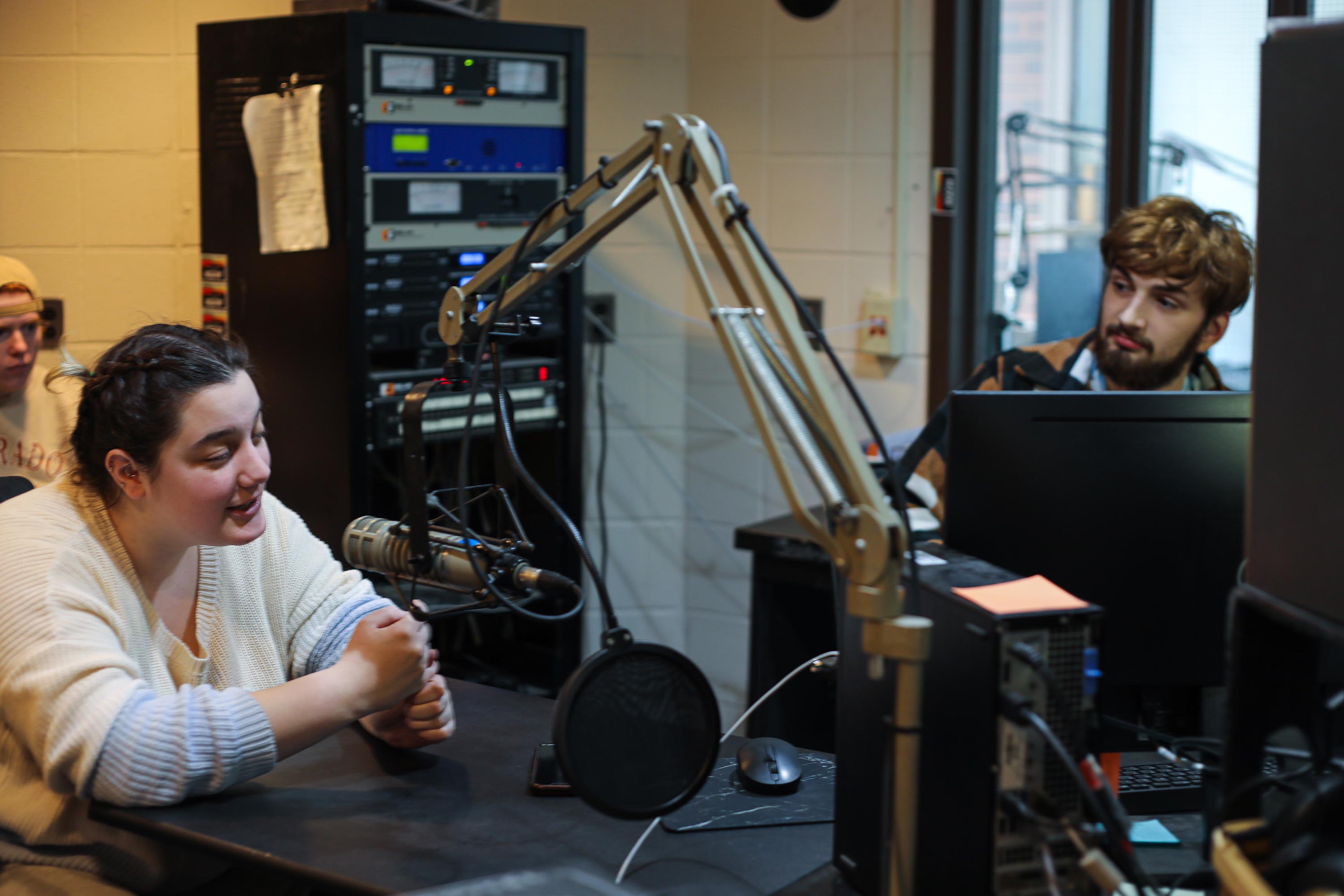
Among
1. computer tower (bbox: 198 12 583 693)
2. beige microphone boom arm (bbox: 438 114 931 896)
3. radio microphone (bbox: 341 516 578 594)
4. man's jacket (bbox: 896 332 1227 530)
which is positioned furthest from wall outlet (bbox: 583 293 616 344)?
beige microphone boom arm (bbox: 438 114 931 896)

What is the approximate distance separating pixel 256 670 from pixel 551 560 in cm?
130

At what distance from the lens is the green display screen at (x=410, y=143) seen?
247 cm

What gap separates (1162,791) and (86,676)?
3.66ft

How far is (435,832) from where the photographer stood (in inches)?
49.1

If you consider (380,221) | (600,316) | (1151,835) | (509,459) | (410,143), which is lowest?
(1151,835)

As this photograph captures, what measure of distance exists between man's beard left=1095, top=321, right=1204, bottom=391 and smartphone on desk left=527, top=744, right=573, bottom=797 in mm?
1153

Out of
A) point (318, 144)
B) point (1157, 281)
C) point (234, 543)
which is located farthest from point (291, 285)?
point (1157, 281)

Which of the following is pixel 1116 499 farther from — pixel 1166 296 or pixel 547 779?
pixel 1166 296

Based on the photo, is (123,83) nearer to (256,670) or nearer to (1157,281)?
(256,670)

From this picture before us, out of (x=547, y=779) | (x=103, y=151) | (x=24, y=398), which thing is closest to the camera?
(x=547, y=779)

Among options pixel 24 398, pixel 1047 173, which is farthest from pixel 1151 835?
pixel 24 398

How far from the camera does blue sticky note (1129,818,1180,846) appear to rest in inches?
49.8

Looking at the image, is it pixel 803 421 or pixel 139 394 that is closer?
pixel 803 421

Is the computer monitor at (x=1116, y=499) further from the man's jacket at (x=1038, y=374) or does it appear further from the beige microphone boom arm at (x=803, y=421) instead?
the man's jacket at (x=1038, y=374)
